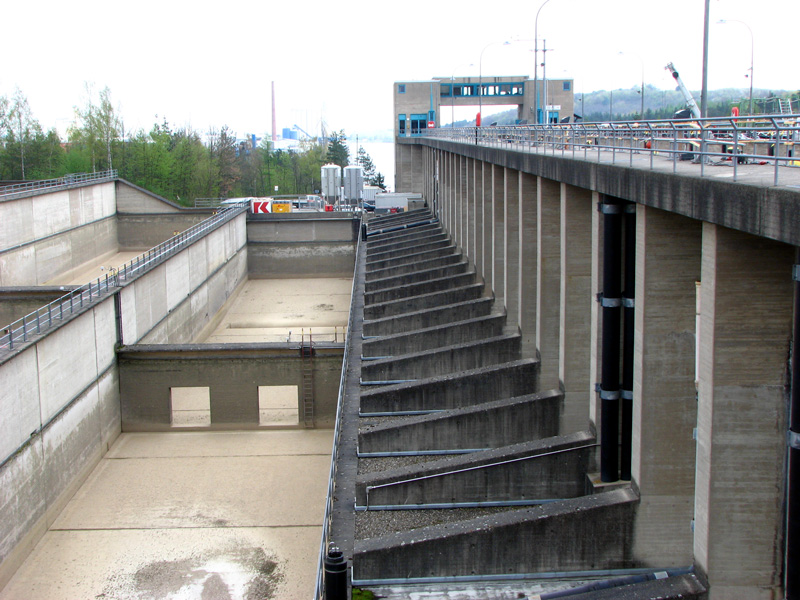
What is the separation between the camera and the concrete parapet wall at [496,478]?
13492 mm

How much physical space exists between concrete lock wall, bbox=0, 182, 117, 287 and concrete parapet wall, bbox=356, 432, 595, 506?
29633 mm

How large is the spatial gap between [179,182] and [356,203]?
28.1 m

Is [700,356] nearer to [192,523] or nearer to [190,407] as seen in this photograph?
[192,523]

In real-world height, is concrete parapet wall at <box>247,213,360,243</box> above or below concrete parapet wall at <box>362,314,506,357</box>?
above

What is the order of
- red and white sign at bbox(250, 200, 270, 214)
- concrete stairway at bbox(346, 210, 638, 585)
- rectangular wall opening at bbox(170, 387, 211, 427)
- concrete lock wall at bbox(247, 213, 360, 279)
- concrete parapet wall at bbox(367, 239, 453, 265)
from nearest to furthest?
concrete stairway at bbox(346, 210, 638, 585) → rectangular wall opening at bbox(170, 387, 211, 427) → concrete parapet wall at bbox(367, 239, 453, 265) → concrete lock wall at bbox(247, 213, 360, 279) → red and white sign at bbox(250, 200, 270, 214)

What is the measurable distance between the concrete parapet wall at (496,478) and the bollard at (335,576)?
549 centimetres

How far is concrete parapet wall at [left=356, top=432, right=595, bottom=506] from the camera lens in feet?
44.3

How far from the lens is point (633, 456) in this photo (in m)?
11.4

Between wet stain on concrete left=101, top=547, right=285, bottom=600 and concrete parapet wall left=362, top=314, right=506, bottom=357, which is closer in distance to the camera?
wet stain on concrete left=101, top=547, right=285, bottom=600

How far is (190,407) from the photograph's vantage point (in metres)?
25.9

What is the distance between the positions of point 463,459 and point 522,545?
2951 mm

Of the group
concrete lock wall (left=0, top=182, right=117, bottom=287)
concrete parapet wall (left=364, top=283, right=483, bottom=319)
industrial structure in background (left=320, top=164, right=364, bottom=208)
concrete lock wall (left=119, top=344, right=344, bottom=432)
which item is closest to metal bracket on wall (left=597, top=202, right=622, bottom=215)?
concrete lock wall (left=119, top=344, right=344, bottom=432)

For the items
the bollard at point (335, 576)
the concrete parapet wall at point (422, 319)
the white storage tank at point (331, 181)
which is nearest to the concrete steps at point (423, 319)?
the concrete parapet wall at point (422, 319)

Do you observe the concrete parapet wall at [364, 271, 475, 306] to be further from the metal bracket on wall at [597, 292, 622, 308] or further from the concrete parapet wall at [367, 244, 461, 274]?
the metal bracket on wall at [597, 292, 622, 308]
